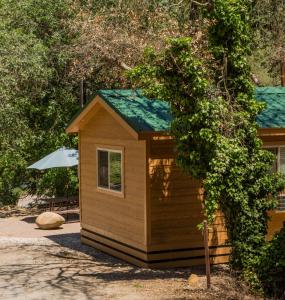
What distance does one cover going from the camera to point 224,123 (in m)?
11.0

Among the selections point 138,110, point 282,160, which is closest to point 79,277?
point 138,110

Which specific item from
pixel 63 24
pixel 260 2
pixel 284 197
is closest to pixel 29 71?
pixel 63 24

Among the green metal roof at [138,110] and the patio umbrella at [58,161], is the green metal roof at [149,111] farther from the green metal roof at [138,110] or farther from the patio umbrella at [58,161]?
the patio umbrella at [58,161]

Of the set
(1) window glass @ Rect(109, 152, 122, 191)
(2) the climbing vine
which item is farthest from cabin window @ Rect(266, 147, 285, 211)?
(1) window glass @ Rect(109, 152, 122, 191)

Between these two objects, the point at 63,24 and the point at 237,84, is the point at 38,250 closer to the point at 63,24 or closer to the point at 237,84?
the point at 237,84

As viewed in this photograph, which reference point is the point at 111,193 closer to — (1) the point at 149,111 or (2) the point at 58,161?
(1) the point at 149,111

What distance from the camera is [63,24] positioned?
22688mm

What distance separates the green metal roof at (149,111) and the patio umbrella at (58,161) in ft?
24.0

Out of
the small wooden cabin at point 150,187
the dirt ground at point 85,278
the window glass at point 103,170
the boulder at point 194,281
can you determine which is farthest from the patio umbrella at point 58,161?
the boulder at point 194,281

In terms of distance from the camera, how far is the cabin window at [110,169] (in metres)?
14.2

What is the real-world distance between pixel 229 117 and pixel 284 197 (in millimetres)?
3589

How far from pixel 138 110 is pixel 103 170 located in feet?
7.63

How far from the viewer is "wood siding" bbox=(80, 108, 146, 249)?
13.1m

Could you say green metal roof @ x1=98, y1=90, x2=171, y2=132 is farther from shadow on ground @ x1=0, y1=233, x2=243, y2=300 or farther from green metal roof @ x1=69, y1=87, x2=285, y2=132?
shadow on ground @ x1=0, y1=233, x2=243, y2=300
